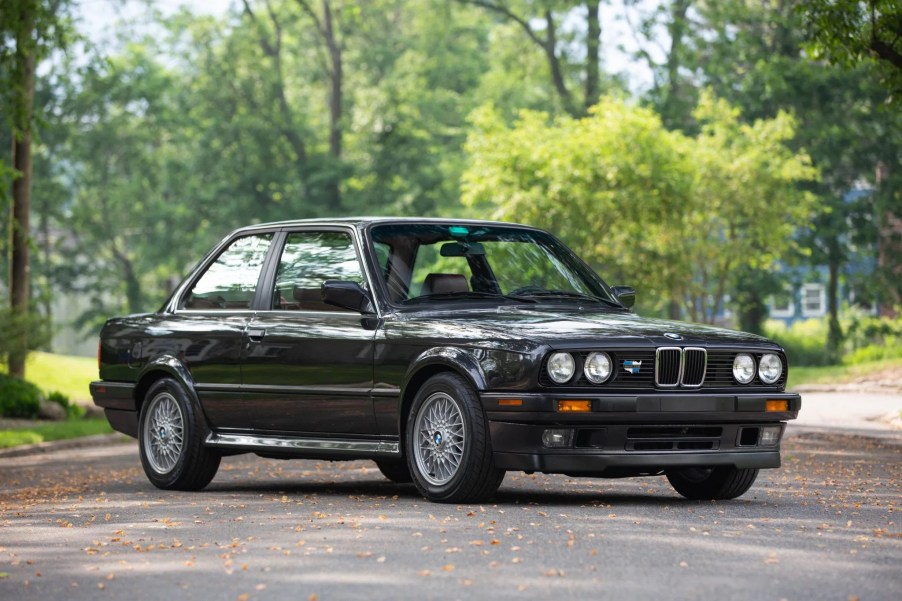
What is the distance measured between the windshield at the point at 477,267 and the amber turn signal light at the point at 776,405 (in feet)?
5.20

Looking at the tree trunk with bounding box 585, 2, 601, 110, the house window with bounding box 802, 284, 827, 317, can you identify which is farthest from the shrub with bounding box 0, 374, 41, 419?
the house window with bounding box 802, 284, 827, 317

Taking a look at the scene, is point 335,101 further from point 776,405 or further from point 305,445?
point 776,405

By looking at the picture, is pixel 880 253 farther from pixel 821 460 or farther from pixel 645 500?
pixel 645 500

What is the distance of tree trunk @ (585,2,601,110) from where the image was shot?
180ft

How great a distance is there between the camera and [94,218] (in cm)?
Answer: 7000

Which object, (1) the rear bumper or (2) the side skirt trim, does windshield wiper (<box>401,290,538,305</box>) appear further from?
(1) the rear bumper

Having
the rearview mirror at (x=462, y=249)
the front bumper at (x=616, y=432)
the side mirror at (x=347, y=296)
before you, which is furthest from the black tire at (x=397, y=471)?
the front bumper at (x=616, y=432)

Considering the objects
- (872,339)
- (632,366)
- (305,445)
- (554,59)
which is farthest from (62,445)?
(554,59)

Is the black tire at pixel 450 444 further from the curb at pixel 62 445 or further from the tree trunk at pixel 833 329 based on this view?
the tree trunk at pixel 833 329

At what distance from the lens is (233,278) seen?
40.6 ft

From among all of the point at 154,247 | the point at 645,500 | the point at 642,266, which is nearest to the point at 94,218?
the point at 154,247

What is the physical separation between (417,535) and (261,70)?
5389 cm

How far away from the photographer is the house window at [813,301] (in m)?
75.6

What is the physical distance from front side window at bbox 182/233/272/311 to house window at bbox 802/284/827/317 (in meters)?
64.8
